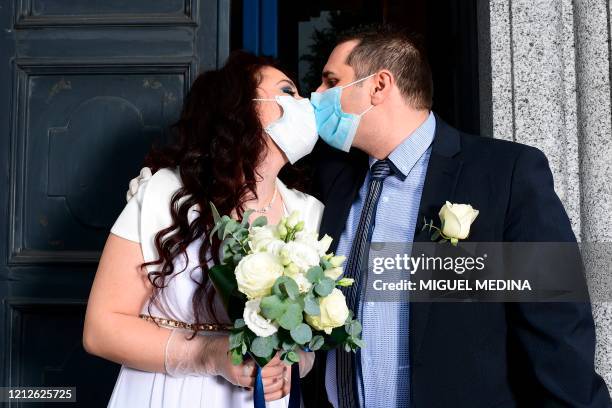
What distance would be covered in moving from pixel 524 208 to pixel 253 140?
89cm

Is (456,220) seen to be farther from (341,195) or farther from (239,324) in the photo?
(239,324)

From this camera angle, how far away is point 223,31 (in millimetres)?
2863

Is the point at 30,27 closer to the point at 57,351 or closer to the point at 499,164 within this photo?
the point at 57,351

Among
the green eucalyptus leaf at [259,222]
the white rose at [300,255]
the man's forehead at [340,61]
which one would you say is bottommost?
the white rose at [300,255]

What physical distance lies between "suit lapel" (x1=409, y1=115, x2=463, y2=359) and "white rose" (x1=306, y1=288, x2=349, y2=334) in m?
0.53

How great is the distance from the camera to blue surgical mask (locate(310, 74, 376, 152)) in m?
2.46

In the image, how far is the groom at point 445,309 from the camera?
1.89 m

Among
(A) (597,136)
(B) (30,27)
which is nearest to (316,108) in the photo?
(A) (597,136)

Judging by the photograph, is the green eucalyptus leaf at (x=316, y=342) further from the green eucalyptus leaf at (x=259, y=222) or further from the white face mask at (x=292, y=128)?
the white face mask at (x=292, y=128)

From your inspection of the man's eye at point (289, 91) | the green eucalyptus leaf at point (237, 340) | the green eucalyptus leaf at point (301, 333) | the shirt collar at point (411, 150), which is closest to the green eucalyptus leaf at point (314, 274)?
the green eucalyptus leaf at point (301, 333)

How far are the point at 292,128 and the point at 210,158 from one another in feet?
1.13

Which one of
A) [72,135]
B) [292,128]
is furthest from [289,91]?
[72,135]

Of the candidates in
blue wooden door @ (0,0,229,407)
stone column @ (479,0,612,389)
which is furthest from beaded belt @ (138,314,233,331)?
stone column @ (479,0,612,389)

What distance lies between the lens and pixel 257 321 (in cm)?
150
